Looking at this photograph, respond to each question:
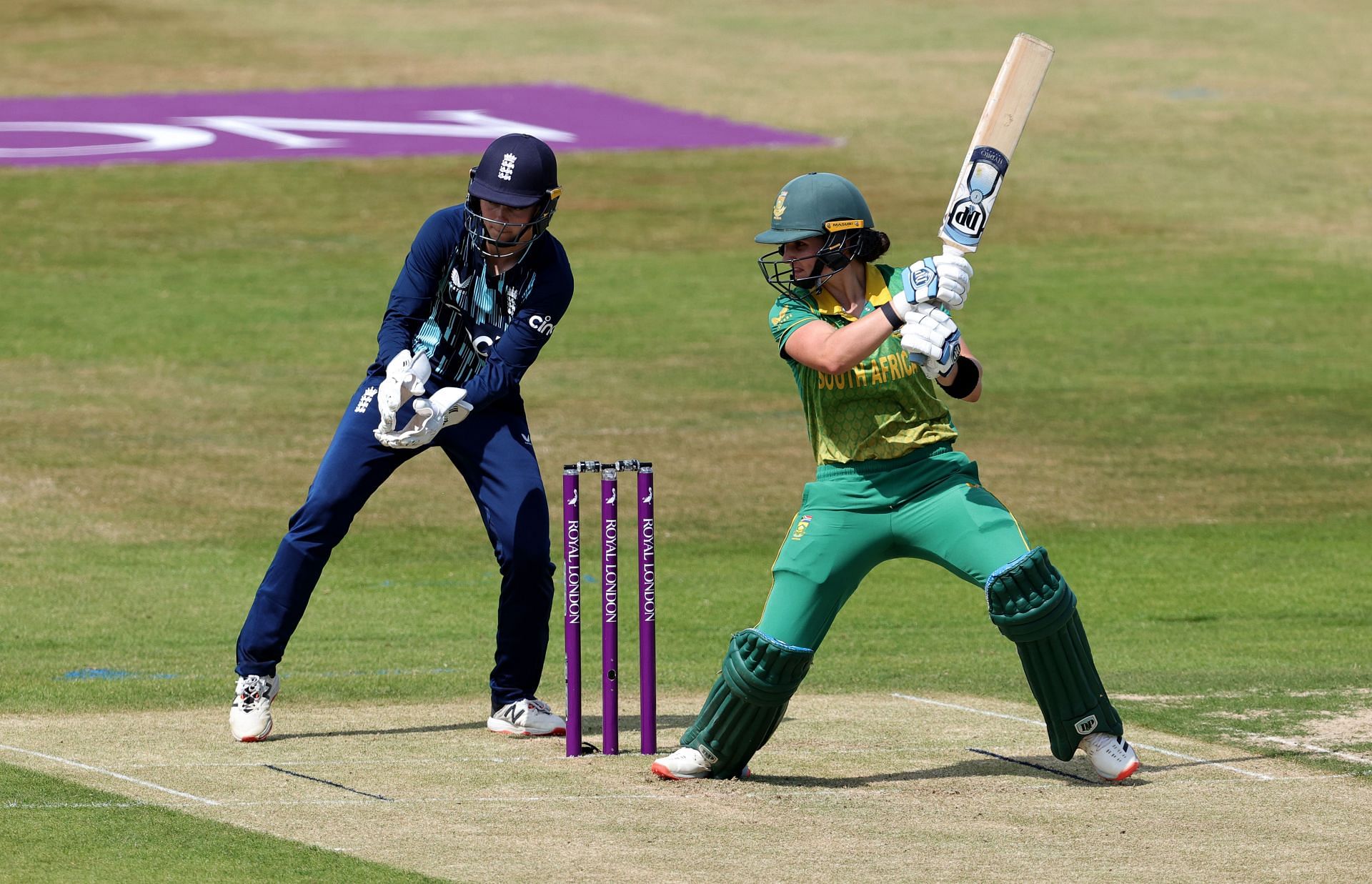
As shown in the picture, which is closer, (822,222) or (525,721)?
(822,222)

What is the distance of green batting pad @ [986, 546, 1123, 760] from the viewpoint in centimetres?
718

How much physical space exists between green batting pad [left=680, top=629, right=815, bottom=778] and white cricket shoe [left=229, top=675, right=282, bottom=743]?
1638 mm

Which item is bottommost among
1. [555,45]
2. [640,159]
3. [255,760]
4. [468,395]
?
[255,760]

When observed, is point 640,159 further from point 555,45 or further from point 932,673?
point 932,673

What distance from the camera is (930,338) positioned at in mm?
6941

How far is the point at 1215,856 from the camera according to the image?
256 inches

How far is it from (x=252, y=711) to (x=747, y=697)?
1.91m

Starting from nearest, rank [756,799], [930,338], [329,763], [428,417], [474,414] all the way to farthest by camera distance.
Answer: [930,338] < [756,799] < [329,763] < [428,417] < [474,414]

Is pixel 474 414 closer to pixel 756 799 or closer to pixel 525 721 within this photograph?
pixel 525 721

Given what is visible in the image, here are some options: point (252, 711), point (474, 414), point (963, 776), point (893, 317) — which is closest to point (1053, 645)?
point (963, 776)

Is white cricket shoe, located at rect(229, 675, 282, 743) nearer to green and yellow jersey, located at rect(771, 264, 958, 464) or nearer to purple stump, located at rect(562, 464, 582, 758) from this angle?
purple stump, located at rect(562, 464, 582, 758)

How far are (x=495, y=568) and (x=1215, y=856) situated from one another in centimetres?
611

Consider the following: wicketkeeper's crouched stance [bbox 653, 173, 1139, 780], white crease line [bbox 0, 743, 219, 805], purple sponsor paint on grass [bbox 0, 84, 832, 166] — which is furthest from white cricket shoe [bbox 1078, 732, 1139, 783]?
purple sponsor paint on grass [bbox 0, 84, 832, 166]

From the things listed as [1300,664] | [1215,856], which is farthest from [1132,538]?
[1215,856]
